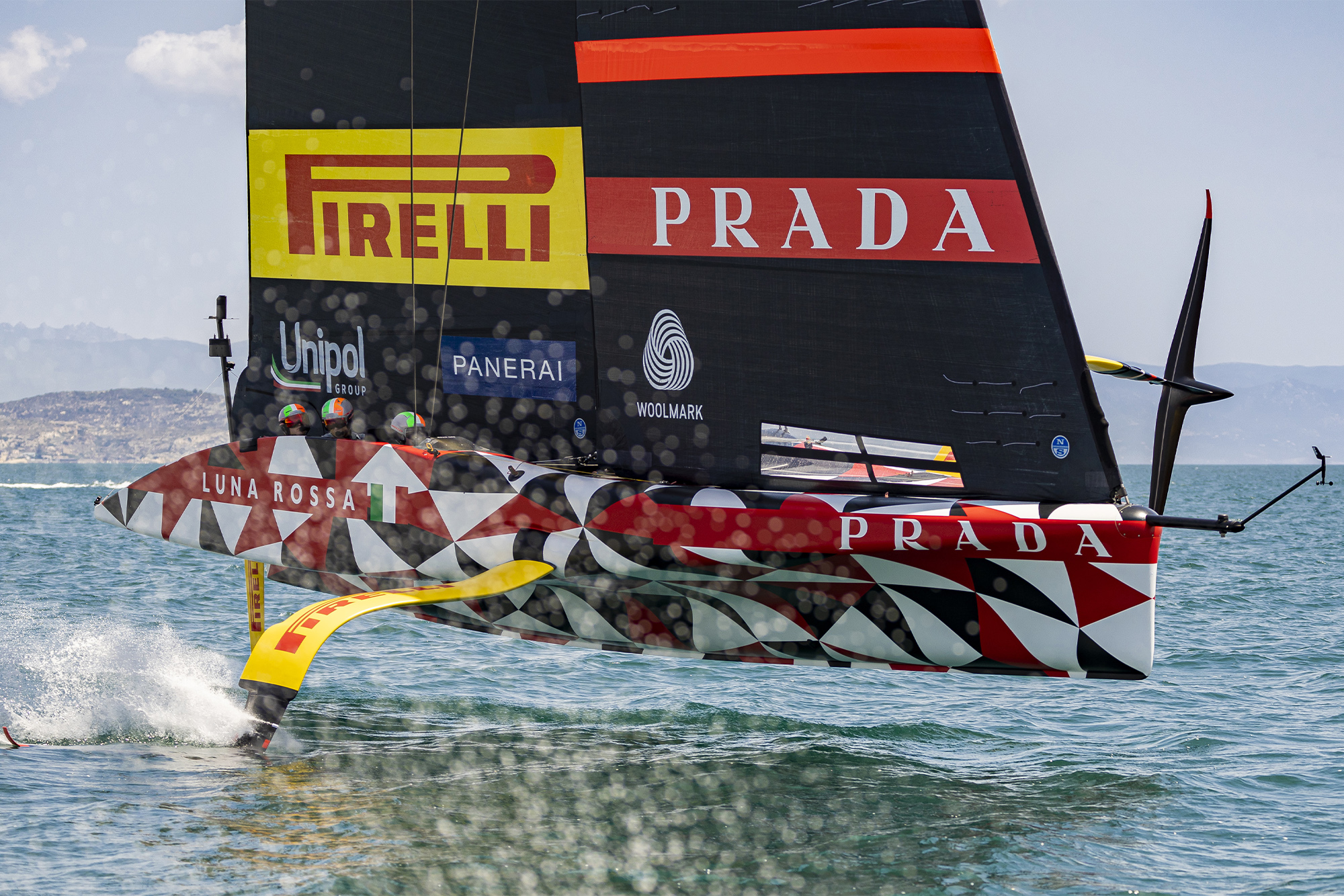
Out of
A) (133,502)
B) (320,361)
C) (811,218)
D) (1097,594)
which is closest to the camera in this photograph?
(1097,594)

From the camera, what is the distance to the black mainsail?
5039 millimetres

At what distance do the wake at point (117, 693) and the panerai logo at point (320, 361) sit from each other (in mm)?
2155

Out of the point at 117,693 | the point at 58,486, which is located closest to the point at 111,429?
the point at 58,486

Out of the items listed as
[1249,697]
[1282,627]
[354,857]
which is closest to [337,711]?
[354,857]

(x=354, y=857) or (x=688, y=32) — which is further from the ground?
(x=688, y=32)

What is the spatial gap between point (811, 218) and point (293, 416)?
3.46 meters

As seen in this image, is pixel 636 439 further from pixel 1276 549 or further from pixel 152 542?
pixel 152 542

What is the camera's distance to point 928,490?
5.22 meters

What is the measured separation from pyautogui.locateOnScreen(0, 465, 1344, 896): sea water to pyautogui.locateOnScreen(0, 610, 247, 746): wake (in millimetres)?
32

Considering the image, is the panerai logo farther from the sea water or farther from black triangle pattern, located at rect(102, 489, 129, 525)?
the sea water

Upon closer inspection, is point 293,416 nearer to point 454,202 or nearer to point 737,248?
point 454,202

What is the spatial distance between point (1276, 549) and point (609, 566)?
908 inches

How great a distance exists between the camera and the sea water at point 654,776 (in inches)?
179

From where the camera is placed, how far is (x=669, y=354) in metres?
5.64
